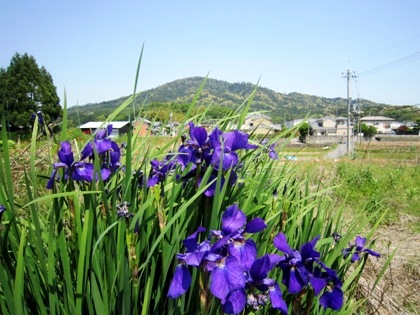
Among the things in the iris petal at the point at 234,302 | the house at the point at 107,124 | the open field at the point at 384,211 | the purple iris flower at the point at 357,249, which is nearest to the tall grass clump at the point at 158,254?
the iris petal at the point at 234,302

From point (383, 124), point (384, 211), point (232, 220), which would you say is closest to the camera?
point (232, 220)

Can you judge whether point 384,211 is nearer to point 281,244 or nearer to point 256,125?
point 256,125

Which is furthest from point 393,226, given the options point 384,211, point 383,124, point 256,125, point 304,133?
point 383,124

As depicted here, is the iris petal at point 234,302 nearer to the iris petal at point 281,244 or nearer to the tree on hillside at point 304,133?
the iris petal at point 281,244

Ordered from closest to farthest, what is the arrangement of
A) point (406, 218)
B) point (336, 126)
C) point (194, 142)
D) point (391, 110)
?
point (194, 142) → point (406, 218) → point (336, 126) → point (391, 110)

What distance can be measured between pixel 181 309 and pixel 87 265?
1.05 feet

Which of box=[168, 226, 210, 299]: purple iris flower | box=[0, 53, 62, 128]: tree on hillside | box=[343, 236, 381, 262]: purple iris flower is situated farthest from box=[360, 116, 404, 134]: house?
box=[168, 226, 210, 299]: purple iris flower

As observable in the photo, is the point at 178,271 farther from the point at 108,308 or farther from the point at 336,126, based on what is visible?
the point at 336,126

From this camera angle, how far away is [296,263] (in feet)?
3.41

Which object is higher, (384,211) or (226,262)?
(226,262)

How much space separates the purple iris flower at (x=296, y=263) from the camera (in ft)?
3.41

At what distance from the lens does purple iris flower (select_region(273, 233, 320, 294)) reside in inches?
40.9

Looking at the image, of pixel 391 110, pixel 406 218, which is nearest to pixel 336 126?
pixel 391 110

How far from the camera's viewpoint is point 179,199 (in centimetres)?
137
